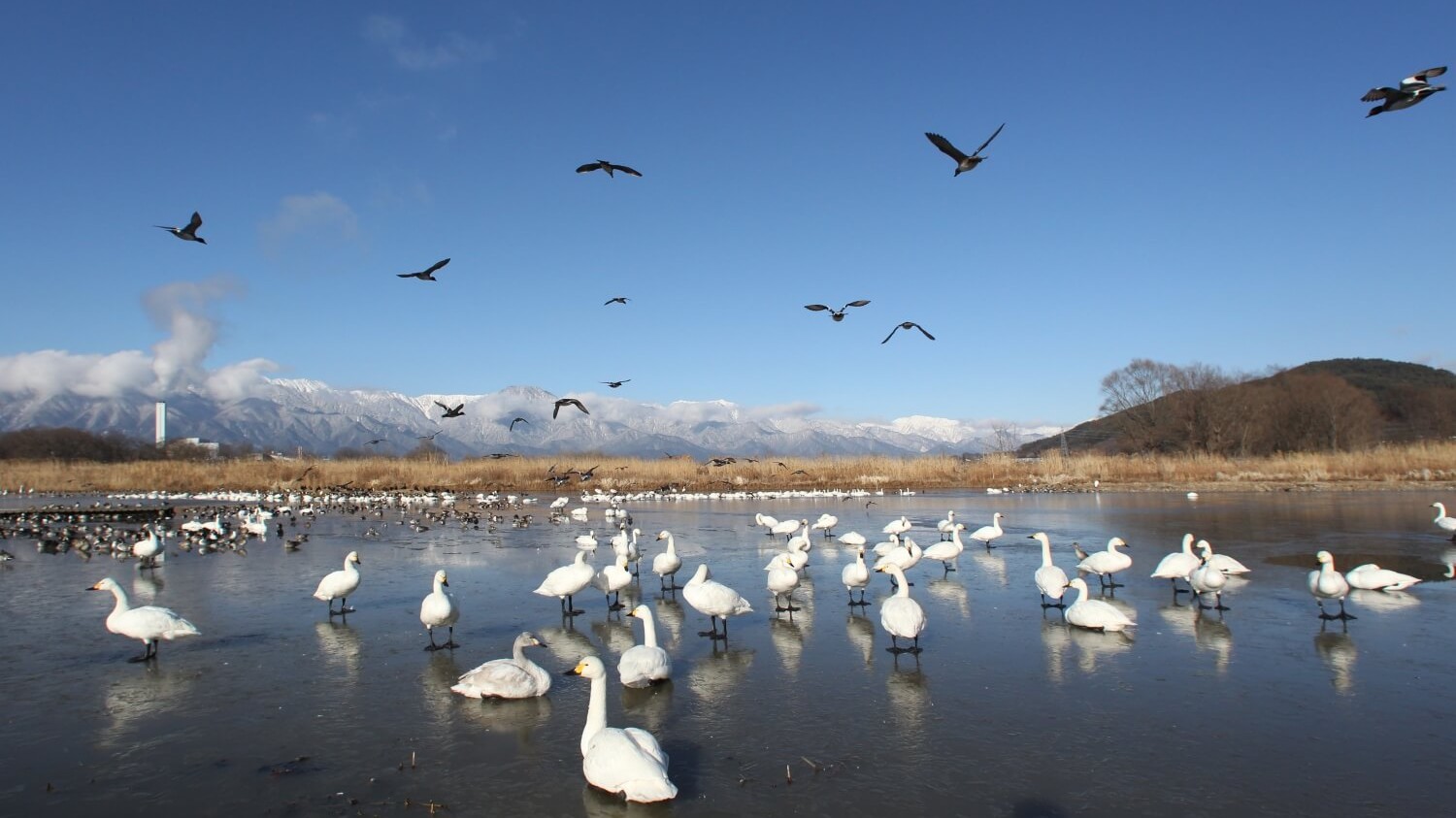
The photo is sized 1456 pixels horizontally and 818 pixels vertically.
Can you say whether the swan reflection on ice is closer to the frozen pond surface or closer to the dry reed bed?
the frozen pond surface

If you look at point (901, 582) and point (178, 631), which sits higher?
point (901, 582)

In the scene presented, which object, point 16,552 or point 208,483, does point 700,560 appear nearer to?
point 16,552

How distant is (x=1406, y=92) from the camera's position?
7.71 metres

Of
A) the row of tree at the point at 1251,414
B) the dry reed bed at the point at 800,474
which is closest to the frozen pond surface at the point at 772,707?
the dry reed bed at the point at 800,474

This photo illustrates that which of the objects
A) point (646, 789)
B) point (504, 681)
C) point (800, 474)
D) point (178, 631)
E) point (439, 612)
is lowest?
point (646, 789)

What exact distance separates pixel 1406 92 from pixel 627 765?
913 centimetres

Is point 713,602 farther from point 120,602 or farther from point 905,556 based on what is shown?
point 120,602

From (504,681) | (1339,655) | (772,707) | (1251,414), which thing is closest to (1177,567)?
(1339,655)

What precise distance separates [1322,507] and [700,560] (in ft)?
67.1

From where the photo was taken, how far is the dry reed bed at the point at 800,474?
3600 cm

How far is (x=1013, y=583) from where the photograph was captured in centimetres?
1303

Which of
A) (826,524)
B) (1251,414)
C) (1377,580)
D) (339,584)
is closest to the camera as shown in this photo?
(339,584)

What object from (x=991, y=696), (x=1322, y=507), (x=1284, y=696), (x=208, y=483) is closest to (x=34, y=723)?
(x=991, y=696)

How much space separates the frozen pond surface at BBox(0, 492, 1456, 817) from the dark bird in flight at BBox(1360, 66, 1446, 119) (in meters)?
5.41
